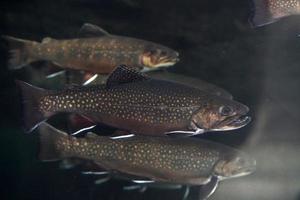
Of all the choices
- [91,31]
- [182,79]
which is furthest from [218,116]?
[182,79]

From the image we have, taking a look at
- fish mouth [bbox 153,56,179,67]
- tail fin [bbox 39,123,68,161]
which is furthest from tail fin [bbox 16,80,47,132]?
fish mouth [bbox 153,56,179,67]

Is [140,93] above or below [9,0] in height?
below

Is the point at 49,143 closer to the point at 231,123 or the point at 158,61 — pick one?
the point at 158,61

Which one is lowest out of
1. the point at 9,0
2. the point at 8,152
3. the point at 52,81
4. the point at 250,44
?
the point at 8,152

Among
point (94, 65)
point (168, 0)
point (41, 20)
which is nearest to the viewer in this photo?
point (94, 65)

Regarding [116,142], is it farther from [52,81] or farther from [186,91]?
[52,81]

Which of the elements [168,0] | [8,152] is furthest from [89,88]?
[8,152]

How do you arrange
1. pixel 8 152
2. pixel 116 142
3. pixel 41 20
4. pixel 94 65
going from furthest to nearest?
pixel 8 152, pixel 41 20, pixel 116 142, pixel 94 65
